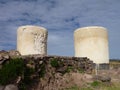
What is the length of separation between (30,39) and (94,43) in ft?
14.1

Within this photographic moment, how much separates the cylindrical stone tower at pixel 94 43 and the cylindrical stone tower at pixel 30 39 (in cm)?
283

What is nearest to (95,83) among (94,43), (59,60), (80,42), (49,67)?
(59,60)

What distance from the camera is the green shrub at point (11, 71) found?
42.2 feet

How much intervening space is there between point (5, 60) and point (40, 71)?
2286 mm

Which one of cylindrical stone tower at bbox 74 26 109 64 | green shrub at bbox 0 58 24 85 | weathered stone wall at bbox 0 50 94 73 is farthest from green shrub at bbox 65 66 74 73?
green shrub at bbox 0 58 24 85

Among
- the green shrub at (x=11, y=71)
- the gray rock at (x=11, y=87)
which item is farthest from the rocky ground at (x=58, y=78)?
the green shrub at (x=11, y=71)

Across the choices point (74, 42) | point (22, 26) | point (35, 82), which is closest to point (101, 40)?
point (74, 42)

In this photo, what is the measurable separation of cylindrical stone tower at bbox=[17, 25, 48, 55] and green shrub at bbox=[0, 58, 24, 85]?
5.02m

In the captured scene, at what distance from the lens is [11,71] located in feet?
43.2

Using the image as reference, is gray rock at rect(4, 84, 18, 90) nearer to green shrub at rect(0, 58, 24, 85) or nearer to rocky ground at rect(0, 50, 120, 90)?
rocky ground at rect(0, 50, 120, 90)

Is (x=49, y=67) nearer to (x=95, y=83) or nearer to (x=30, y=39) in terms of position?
(x=95, y=83)

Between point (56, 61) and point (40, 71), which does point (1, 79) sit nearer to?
point (40, 71)

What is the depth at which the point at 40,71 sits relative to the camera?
15.1m

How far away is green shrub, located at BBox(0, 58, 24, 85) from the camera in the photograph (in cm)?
1287
